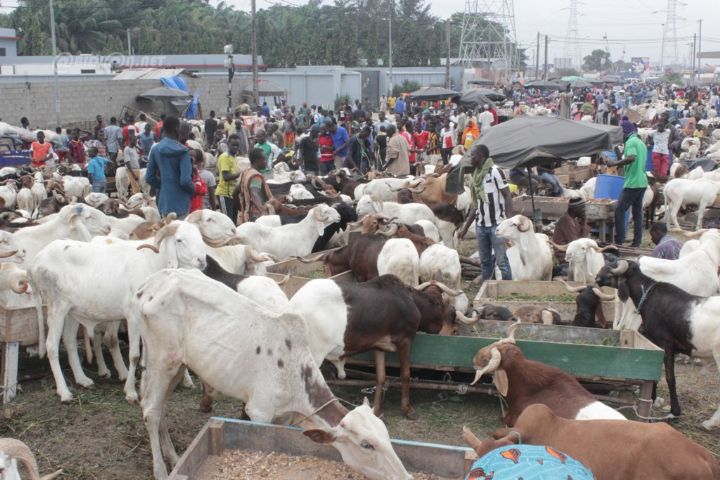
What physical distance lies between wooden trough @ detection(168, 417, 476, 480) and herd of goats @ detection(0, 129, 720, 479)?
18 centimetres

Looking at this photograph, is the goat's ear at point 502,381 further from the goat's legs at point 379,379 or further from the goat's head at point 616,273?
the goat's head at point 616,273

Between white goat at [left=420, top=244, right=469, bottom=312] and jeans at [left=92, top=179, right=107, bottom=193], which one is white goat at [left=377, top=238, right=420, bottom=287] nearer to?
white goat at [left=420, top=244, right=469, bottom=312]

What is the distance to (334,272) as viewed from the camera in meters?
9.75

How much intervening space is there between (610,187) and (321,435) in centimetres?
1040

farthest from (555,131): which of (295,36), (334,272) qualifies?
(295,36)

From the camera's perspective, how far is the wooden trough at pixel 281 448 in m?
5.07

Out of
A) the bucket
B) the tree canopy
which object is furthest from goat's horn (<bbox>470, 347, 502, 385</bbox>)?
the tree canopy

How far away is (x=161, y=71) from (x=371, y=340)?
29059mm

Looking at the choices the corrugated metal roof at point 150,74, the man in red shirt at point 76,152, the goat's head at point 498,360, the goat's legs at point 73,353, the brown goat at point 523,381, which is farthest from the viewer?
the corrugated metal roof at point 150,74

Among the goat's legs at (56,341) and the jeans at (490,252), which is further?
the jeans at (490,252)

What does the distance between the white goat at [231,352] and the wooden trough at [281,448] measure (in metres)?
0.17

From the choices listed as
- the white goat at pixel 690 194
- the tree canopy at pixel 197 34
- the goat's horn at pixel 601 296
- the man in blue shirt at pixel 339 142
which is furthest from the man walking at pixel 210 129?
the tree canopy at pixel 197 34

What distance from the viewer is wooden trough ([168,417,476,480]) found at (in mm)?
5066

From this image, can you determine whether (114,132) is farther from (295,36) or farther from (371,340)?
(295,36)
